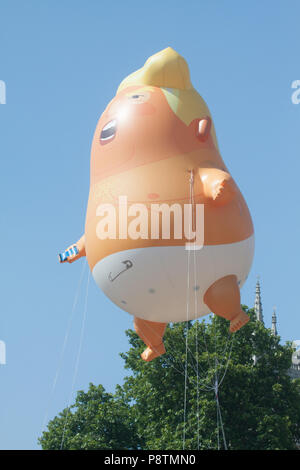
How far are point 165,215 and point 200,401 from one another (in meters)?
17.3

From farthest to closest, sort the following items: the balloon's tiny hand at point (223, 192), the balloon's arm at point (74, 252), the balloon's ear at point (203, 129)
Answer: the balloon's arm at point (74, 252) < the balloon's ear at point (203, 129) < the balloon's tiny hand at point (223, 192)

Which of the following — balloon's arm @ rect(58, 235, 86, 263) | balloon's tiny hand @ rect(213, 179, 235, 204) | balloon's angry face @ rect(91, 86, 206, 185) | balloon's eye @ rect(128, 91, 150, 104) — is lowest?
balloon's tiny hand @ rect(213, 179, 235, 204)

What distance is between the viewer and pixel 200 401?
107 ft

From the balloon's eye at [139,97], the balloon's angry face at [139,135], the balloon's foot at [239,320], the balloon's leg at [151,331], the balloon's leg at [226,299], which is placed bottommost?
the balloon's foot at [239,320]

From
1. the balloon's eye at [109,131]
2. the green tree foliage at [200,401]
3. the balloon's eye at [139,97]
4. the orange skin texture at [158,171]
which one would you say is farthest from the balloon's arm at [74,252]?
the green tree foliage at [200,401]

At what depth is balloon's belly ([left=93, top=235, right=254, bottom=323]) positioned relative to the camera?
17109mm

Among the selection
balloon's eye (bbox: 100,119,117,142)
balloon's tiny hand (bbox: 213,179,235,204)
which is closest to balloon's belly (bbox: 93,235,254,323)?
balloon's tiny hand (bbox: 213,179,235,204)

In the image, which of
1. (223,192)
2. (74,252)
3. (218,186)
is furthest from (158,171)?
(74,252)

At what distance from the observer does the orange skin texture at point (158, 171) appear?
17.3 m

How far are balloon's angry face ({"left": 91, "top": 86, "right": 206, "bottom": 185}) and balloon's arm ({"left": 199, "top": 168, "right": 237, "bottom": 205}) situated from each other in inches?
39.5

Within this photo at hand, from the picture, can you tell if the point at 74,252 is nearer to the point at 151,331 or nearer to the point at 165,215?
the point at 151,331

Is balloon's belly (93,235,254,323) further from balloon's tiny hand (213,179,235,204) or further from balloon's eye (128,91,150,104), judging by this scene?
balloon's eye (128,91,150,104)

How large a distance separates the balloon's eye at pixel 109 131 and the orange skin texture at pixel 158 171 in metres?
Result: 0.12

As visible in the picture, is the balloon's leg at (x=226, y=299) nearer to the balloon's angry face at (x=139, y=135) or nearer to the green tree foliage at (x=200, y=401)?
the balloon's angry face at (x=139, y=135)
